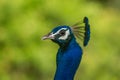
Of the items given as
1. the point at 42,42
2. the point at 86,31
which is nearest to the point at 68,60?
the point at 86,31

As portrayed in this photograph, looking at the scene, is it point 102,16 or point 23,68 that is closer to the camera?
point 23,68

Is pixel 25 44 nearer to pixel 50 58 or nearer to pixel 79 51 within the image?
pixel 50 58

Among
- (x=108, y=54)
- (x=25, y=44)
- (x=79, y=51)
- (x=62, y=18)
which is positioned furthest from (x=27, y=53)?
(x=79, y=51)

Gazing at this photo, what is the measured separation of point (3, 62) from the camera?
4906 mm

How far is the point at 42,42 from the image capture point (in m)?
Answer: 4.84

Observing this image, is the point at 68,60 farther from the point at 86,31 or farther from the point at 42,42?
the point at 42,42

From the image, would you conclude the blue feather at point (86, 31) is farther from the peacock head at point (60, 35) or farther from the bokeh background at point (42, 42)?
the bokeh background at point (42, 42)

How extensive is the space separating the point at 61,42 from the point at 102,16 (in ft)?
12.6

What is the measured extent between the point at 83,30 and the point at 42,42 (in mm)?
2918

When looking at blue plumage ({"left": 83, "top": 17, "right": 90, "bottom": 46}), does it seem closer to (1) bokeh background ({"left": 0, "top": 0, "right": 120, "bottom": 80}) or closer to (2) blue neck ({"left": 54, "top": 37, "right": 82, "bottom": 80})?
(2) blue neck ({"left": 54, "top": 37, "right": 82, "bottom": 80})

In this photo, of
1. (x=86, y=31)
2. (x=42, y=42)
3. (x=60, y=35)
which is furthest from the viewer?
(x=42, y=42)

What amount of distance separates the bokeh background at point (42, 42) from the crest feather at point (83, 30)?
275 centimetres

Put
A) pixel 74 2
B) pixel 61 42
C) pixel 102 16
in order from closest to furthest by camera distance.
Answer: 1. pixel 61 42
2. pixel 74 2
3. pixel 102 16

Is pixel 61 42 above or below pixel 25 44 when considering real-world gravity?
above
